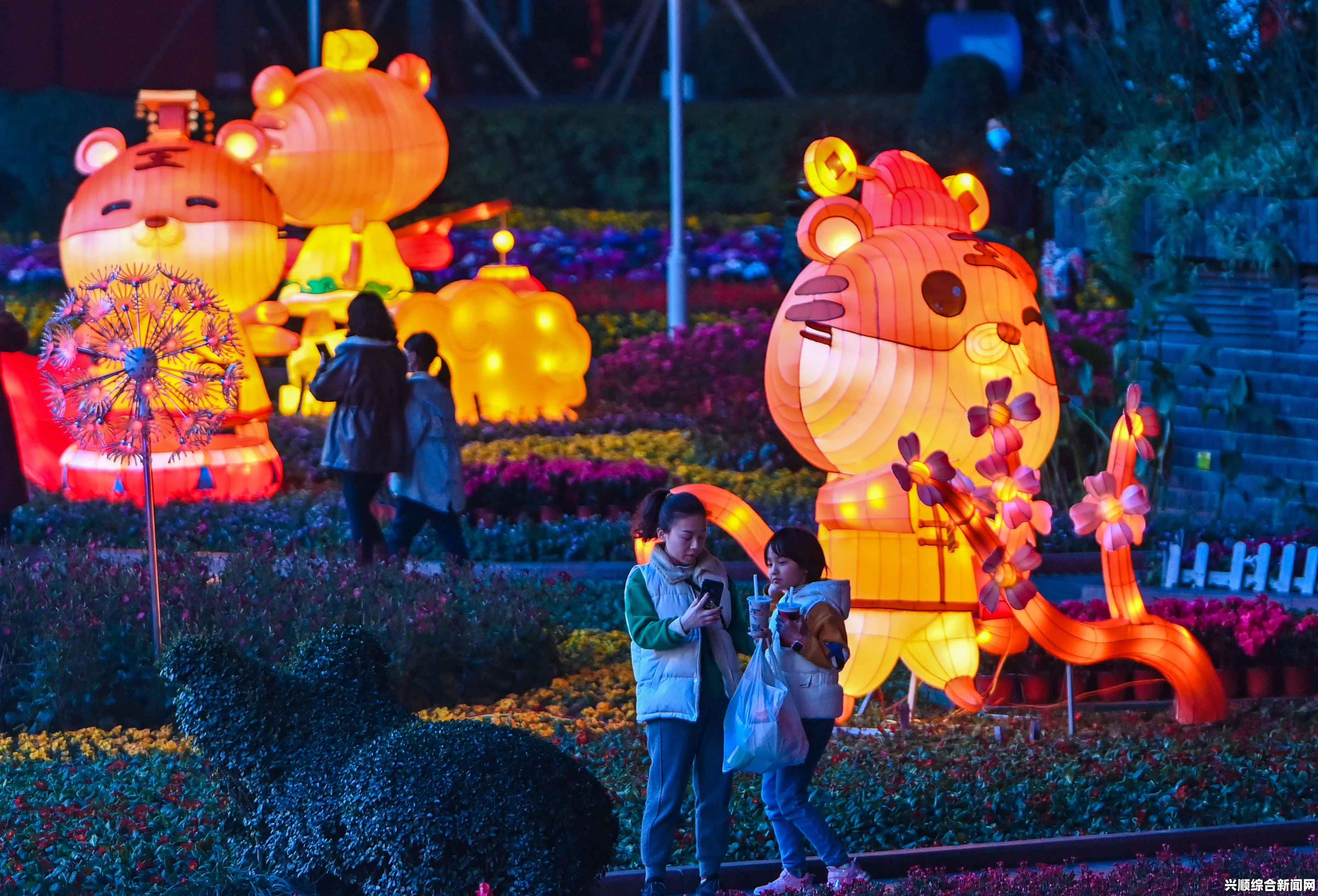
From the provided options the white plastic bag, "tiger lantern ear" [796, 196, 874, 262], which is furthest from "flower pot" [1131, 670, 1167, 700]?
the white plastic bag

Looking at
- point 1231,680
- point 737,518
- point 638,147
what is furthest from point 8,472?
point 638,147

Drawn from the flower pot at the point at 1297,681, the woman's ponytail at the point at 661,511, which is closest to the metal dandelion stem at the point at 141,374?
the woman's ponytail at the point at 661,511

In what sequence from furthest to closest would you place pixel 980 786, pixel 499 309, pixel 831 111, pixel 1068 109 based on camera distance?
pixel 831 111, pixel 499 309, pixel 1068 109, pixel 980 786

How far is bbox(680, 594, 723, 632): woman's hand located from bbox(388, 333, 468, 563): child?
4298 mm

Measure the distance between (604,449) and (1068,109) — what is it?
3917mm

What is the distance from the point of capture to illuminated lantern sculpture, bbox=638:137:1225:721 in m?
6.43

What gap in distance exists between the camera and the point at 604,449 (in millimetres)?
13031

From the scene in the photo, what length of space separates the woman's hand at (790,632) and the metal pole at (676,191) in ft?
38.9

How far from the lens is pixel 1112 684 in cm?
727

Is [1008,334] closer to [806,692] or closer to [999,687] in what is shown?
[999,687]

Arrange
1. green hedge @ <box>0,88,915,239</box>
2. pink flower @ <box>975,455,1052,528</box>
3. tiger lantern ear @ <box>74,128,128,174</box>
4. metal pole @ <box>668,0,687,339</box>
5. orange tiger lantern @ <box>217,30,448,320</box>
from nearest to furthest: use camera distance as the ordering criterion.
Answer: pink flower @ <box>975,455,1052,528</box> < tiger lantern ear @ <box>74,128,128,174</box> < orange tiger lantern @ <box>217,30,448,320</box> < metal pole @ <box>668,0,687,339</box> < green hedge @ <box>0,88,915,239</box>

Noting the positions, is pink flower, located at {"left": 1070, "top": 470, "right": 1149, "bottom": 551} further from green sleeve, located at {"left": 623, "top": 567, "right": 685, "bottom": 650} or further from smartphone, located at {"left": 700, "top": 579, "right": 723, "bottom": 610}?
green sleeve, located at {"left": 623, "top": 567, "right": 685, "bottom": 650}

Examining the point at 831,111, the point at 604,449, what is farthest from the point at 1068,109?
the point at 831,111

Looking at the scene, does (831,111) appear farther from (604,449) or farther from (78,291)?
(78,291)
